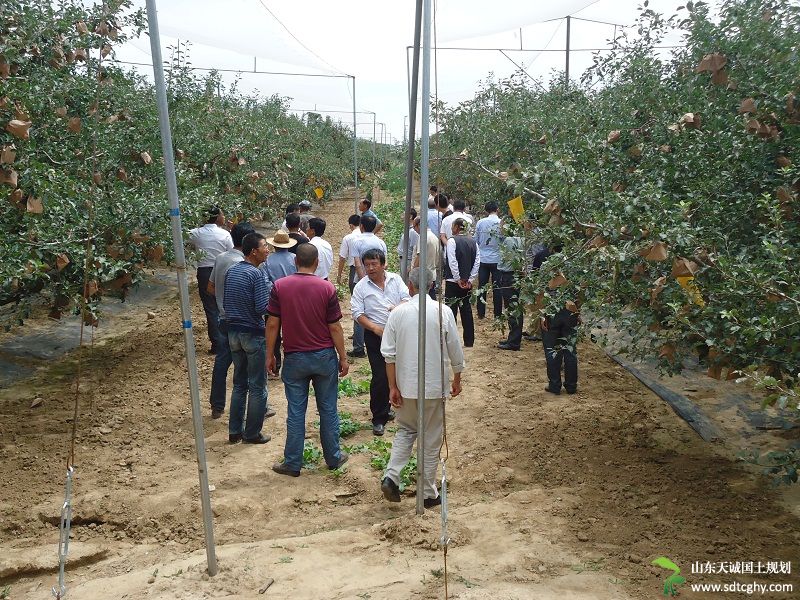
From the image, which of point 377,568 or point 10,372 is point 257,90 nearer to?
point 10,372

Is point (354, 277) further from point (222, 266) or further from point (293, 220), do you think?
point (222, 266)

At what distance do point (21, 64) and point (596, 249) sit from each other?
511 centimetres

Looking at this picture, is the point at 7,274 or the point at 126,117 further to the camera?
the point at 126,117

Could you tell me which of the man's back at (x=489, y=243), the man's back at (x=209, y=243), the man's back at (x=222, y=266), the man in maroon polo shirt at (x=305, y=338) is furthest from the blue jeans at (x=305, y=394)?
the man's back at (x=489, y=243)

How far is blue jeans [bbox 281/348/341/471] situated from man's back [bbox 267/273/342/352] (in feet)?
0.27

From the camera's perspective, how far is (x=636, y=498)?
512cm

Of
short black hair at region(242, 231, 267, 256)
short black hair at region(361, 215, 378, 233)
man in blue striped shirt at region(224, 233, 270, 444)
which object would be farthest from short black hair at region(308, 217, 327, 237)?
short black hair at region(242, 231, 267, 256)

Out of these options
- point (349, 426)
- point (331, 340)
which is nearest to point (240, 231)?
point (331, 340)

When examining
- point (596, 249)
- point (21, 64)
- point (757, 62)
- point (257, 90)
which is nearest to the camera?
point (596, 249)

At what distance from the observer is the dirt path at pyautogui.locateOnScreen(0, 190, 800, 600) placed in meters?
3.93

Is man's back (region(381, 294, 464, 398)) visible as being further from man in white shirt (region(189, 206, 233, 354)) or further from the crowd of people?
man in white shirt (region(189, 206, 233, 354))

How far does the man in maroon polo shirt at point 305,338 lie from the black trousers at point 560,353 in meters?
2.57

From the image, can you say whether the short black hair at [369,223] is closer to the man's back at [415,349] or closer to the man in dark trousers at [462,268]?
the man in dark trousers at [462,268]

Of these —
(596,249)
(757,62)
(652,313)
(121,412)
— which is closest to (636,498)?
(652,313)
